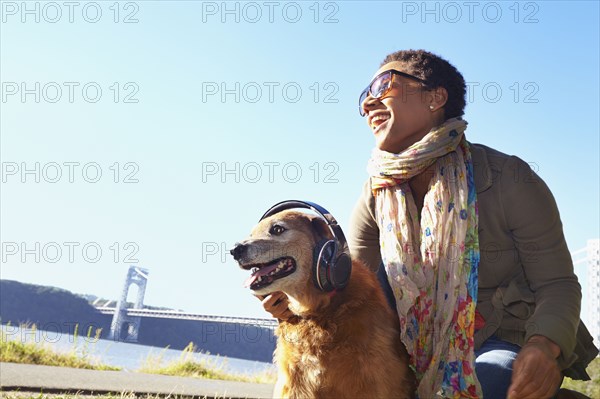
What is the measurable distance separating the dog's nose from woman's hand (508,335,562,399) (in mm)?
1314

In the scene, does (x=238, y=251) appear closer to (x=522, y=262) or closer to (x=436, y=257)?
(x=436, y=257)

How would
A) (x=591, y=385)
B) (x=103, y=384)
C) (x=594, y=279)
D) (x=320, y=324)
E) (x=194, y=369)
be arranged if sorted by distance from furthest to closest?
(x=594, y=279), (x=194, y=369), (x=591, y=385), (x=103, y=384), (x=320, y=324)

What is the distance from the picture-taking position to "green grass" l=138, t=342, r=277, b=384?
27.0 ft

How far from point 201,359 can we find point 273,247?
23.4 feet

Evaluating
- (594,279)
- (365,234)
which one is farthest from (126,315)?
(365,234)

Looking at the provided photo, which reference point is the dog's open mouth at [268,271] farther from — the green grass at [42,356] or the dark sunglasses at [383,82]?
the green grass at [42,356]

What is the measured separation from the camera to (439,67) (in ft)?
10.2

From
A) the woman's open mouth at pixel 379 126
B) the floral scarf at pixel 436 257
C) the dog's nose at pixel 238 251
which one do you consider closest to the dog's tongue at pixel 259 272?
the dog's nose at pixel 238 251

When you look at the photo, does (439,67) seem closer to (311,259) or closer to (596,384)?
(311,259)

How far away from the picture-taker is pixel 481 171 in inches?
113

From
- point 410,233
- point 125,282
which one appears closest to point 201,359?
point 410,233

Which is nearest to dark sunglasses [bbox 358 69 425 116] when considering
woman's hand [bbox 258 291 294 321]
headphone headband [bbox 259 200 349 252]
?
headphone headband [bbox 259 200 349 252]

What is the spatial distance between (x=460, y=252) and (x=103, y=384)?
421 centimetres

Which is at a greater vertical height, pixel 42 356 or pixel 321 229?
pixel 321 229
